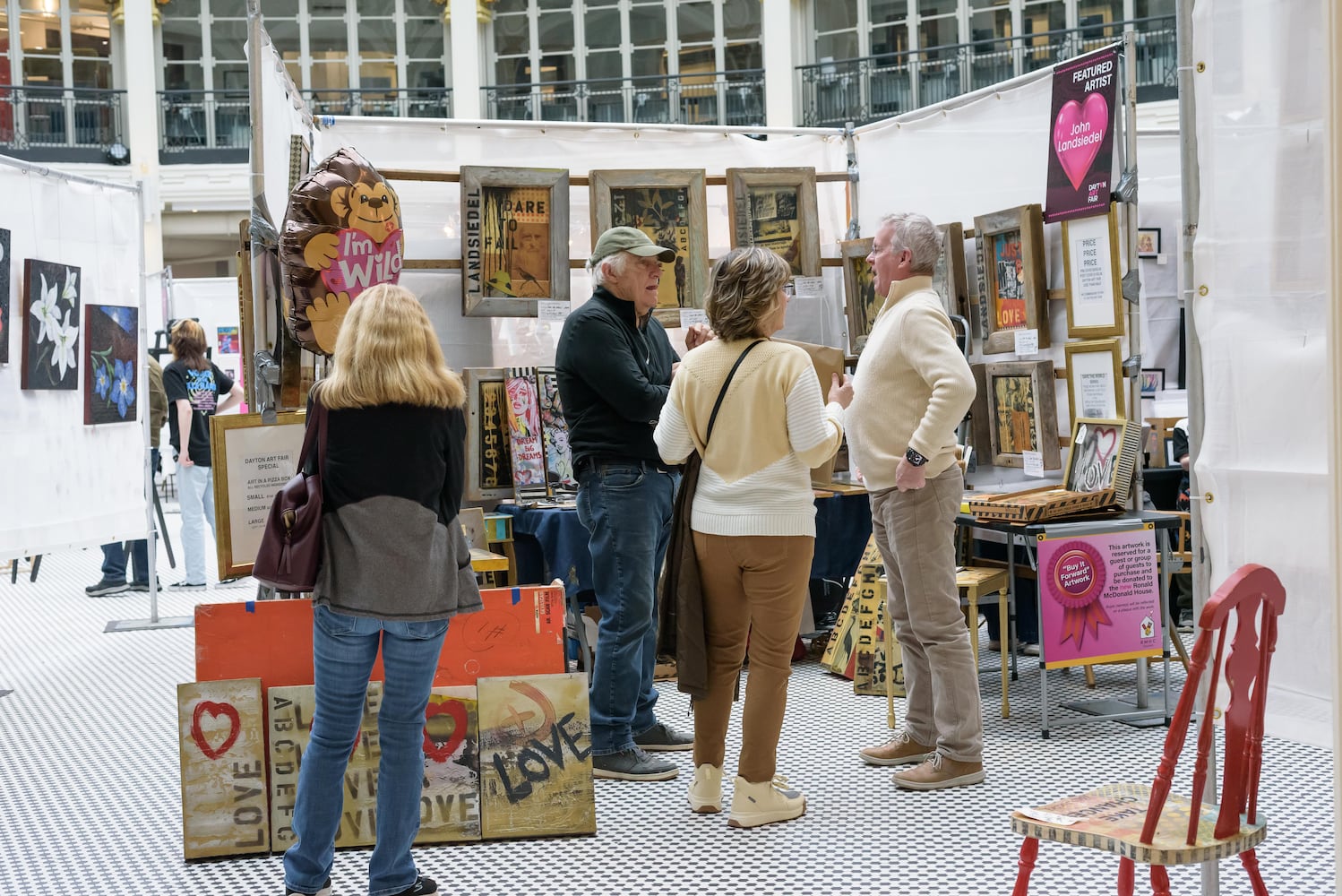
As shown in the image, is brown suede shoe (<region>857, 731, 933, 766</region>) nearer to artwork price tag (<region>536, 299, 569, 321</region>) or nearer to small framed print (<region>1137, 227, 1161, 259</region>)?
artwork price tag (<region>536, 299, 569, 321</region>)

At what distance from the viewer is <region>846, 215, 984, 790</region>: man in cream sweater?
3.87 metres

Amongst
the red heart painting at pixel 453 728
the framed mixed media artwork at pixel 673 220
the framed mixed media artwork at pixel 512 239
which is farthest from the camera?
the framed mixed media artwork at pixel 673 220

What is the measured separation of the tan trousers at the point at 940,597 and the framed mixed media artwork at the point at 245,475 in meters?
1.81

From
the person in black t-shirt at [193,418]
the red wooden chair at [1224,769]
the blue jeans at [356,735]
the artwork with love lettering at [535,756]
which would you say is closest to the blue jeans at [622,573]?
the artwork with love lettering at [535,756]

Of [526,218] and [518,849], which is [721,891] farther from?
[526,218]

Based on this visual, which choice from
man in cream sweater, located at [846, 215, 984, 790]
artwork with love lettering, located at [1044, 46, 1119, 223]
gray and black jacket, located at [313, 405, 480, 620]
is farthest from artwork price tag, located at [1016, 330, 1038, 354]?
gray and black jacket, located at [313, 405, 480, 620]

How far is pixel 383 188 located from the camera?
4.08 metres

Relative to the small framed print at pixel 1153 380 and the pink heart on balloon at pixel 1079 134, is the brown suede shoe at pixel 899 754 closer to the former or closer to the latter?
the pink heart on balloon at pixel 1079 134

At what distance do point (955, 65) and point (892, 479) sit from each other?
14672mm

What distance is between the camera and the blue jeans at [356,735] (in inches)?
117

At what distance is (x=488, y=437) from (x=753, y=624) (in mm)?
2339

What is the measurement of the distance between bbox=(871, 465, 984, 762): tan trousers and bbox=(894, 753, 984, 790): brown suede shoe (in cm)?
2

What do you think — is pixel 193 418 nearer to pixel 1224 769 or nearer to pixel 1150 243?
pixel 1150 243

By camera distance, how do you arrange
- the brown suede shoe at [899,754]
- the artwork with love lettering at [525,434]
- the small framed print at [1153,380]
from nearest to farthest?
the brown suede shoe at [899,754] < the artwork with love lettering at [525,434] < the small framed print at [1153,380]
